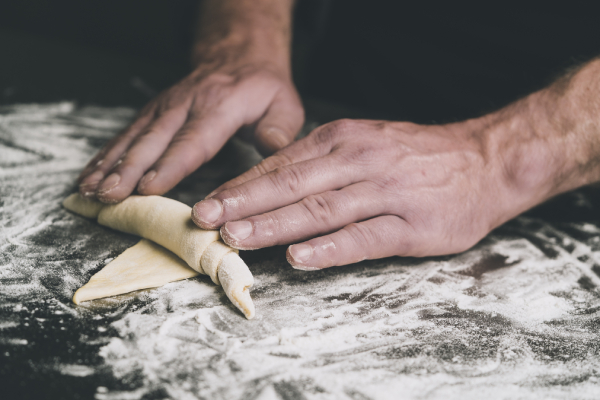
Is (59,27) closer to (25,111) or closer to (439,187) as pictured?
(25,111)

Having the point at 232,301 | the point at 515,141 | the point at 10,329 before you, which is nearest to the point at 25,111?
the point at 10,329

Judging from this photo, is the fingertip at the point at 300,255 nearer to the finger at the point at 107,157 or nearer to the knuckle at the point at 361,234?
the knuckle at the point at 361,234

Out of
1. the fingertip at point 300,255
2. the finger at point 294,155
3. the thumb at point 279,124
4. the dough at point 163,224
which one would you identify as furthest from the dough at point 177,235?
the thumb at point 279,124

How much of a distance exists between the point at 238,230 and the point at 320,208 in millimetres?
218

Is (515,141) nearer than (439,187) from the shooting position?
No

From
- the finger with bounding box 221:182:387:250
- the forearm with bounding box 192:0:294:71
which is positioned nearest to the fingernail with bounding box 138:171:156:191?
the finger with bounding box 221:182:387:250

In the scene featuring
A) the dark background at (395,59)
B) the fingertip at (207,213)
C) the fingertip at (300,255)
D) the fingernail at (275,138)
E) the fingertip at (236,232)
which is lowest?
the fingertip at (300,255)

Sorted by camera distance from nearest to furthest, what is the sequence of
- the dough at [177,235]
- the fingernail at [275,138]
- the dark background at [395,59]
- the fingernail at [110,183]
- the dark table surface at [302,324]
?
→ the dark table surface at [302,324] < the dough at [177,235] < the fingernail at [110,183] < the fingernail at [275,138] < the dark background at [395,59]

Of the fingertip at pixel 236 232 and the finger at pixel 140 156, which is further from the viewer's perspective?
the finger at pixel 140 156

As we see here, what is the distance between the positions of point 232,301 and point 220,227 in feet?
0.63

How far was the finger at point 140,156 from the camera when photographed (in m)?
1.24

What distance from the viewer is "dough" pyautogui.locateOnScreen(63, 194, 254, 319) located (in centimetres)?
99

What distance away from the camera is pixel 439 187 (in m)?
1.21

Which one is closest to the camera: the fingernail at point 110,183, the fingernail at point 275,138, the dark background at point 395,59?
the fingernail at point 110,183
